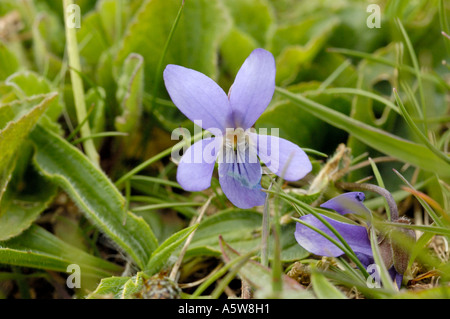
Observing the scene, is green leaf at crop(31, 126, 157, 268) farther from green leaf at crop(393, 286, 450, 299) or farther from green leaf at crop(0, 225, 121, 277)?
green leaf at crop(393, 286, 450, 299)

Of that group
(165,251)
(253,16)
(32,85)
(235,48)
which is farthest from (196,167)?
(253,16)

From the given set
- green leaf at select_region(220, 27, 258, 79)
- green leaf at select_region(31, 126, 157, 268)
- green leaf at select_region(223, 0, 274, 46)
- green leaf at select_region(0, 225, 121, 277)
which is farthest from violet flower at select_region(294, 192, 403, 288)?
green leaf at select_region(223, 0, 274, 46)

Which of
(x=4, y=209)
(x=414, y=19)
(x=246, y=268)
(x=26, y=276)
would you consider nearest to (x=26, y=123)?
(x=4, y=209)

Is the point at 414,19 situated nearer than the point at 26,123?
No

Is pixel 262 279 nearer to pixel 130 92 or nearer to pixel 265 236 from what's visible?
pixel 265 236

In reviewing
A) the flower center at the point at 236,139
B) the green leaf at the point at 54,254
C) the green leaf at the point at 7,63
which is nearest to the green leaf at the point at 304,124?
the flower center at the point at 236,139
